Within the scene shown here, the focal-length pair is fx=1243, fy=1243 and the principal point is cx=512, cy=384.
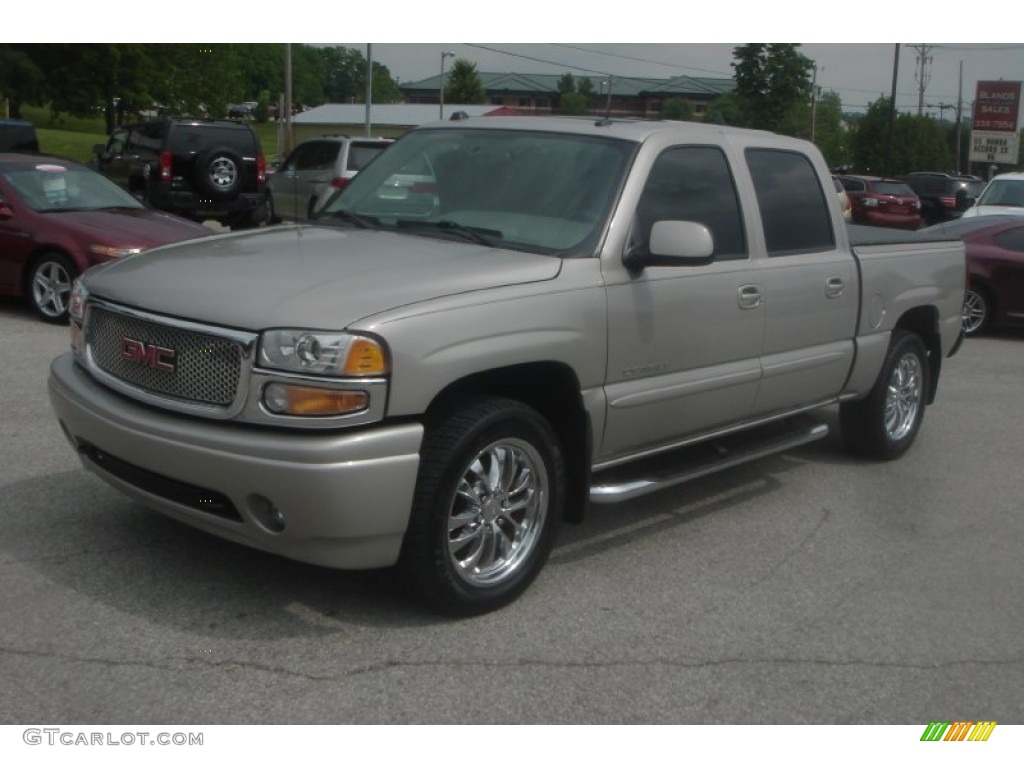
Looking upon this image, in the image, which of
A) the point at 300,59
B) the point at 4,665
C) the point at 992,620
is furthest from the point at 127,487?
the point at 300,59

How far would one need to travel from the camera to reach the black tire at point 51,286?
10930 mm

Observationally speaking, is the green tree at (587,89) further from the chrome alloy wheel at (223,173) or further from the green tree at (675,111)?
the chrome alloy wheel at (223,173)

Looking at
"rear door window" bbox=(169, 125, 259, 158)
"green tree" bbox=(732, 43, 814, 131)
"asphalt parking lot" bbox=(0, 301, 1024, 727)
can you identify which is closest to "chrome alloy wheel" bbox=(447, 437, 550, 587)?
"asphalt parking lot" bbox=(0, 301, 1024, 727)

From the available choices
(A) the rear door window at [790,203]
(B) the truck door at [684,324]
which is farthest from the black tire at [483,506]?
(A) the rear door window at [790,203]

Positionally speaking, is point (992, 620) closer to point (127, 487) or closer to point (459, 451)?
point (459, 451)

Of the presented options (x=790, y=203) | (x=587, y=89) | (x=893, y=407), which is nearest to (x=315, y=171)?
(x=893, y=407)

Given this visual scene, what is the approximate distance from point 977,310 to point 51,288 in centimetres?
957

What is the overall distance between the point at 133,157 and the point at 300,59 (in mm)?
109214

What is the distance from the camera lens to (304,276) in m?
4.50

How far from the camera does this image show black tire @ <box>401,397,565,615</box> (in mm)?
4344

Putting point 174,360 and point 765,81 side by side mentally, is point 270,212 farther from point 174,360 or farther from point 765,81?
point 765,81

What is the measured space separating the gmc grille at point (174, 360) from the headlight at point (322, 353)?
0.13m

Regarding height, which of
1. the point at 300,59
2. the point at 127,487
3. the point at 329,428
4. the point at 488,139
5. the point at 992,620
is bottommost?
the point at 992,620

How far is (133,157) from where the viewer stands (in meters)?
19.8
